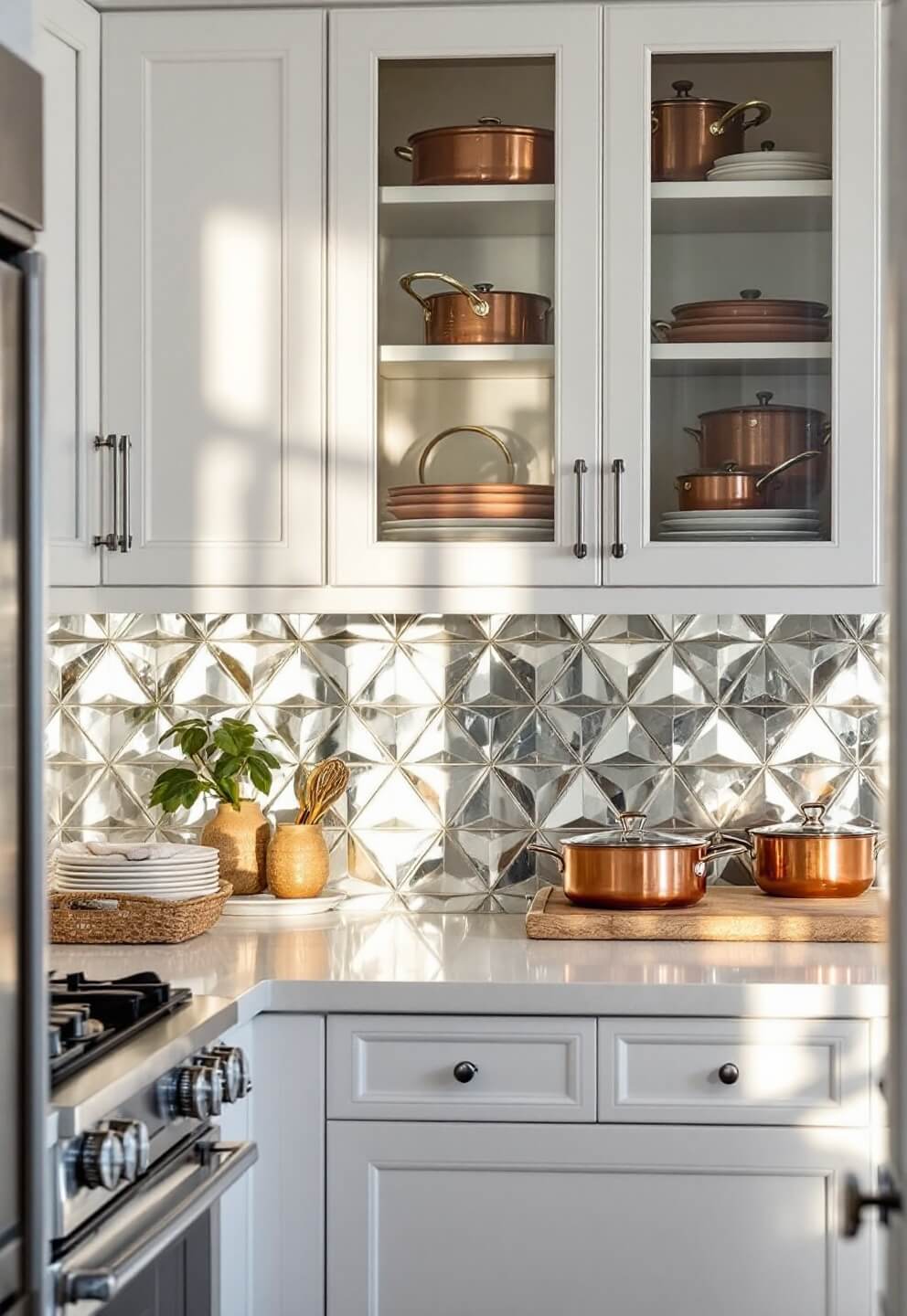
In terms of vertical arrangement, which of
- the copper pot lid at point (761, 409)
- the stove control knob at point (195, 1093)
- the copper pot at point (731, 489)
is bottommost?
the stove control knob at point (195, 1093)

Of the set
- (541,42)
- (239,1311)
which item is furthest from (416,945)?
(541,42)

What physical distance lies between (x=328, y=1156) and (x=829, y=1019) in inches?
27.9

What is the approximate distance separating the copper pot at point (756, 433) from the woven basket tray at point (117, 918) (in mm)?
1089

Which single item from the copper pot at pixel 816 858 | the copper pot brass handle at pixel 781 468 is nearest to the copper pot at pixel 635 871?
the copper pot at pixel 816 858

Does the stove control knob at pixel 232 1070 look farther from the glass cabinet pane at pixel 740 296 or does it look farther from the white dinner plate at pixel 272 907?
the glass cabinet pane at pixel 740 296

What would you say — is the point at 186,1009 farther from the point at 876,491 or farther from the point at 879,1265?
the point at 876,491

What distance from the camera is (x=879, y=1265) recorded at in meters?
2.08

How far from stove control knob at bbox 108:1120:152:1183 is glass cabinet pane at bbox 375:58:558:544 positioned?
1.17m

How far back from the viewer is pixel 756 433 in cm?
245

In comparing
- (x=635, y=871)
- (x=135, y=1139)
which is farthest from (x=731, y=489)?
(x=135, y=1139)

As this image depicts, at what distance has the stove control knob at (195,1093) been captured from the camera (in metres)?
1.70

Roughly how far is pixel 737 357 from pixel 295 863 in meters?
1.13

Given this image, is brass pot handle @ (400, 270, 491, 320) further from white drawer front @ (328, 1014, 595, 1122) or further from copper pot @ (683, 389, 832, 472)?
white drawer front @ (328, 1014, 595, 1122)

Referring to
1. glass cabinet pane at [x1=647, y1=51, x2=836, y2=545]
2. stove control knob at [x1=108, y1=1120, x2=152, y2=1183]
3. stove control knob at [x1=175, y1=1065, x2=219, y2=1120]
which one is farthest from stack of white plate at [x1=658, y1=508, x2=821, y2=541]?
stove control knob at [x1=108, y1=1120, x2=152, y2=1183]
